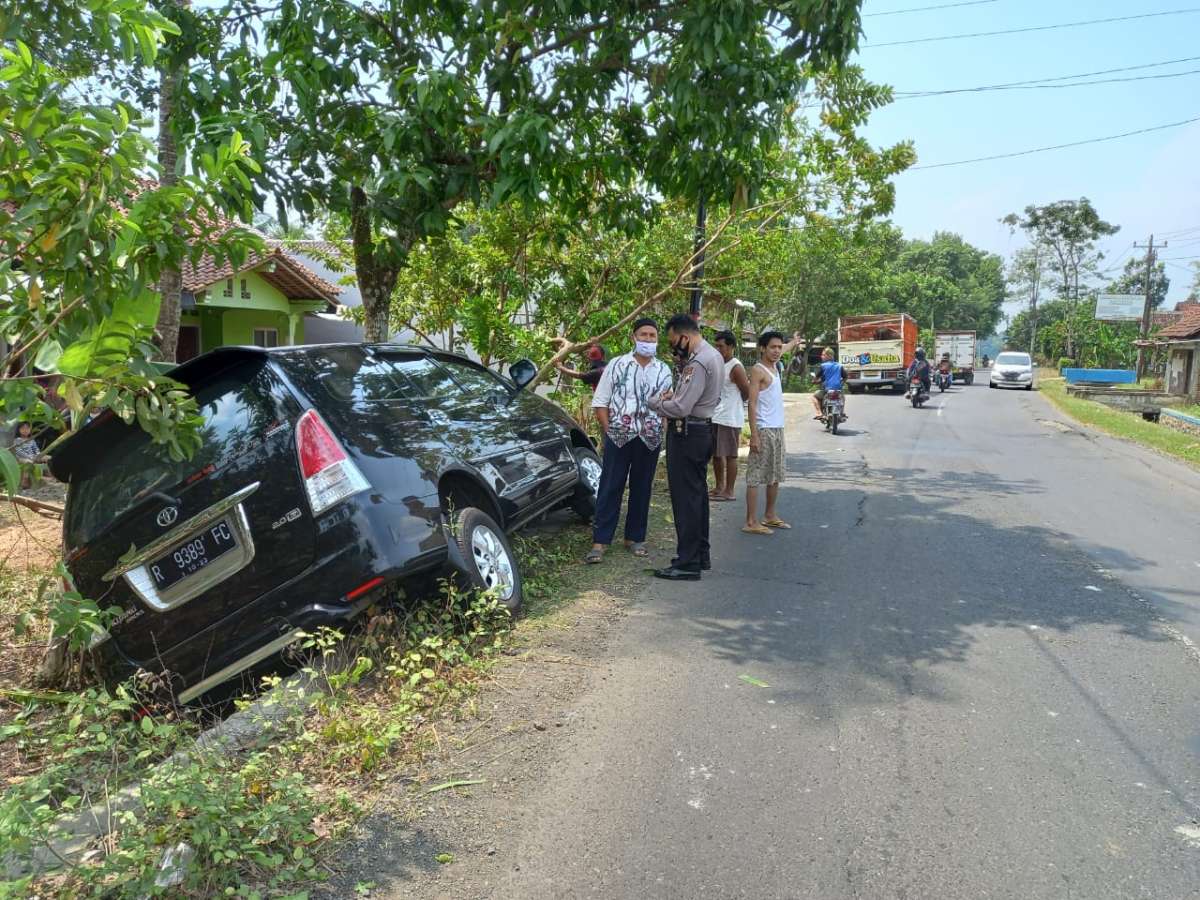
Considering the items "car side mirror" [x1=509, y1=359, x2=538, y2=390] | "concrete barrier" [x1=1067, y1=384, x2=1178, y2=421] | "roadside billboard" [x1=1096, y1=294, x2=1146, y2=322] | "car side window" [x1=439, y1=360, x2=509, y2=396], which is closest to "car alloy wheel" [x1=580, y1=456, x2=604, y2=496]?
"car side mirror" [x1=509, y1=359, x2=538, y2=390]

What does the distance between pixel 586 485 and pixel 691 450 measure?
4.70ft

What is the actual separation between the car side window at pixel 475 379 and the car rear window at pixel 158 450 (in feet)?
6.25

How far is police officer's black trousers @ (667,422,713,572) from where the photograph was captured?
620cm

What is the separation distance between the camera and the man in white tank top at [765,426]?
7.72m

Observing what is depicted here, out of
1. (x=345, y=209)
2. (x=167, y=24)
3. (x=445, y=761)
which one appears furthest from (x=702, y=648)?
(x=345, y=209)

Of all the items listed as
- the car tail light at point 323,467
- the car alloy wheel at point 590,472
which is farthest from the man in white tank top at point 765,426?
the car tail light at point 323,467

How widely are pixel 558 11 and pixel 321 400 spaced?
398 centimetres

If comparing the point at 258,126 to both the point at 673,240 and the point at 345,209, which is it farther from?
the point at 673,240

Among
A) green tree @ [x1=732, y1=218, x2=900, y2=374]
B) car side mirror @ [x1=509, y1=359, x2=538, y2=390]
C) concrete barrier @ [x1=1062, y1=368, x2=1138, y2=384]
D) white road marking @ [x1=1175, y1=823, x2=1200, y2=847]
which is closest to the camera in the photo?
white road marking @ [x1=1175, y1=823, x2=1200, y2=847]

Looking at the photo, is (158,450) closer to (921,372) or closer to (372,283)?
(372,283)

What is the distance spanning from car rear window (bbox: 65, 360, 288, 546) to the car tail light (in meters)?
0.16

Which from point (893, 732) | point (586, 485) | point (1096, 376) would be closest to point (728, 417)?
point (586, 485)

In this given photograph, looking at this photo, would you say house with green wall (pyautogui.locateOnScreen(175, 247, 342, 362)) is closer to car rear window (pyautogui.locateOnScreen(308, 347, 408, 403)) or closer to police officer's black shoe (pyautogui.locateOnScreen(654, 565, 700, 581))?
car rear window (pyautogui.locateOnScreen(308, 347, 408, 403))

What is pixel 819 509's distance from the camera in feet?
30.1
